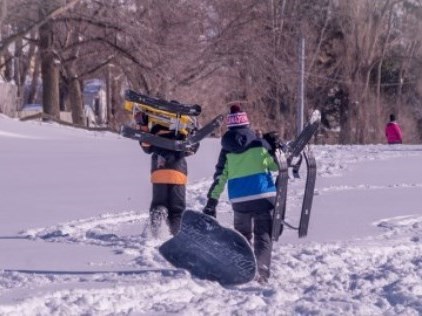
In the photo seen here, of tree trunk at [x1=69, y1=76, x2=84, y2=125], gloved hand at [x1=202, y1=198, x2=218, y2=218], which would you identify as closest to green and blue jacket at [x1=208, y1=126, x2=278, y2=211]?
gloved hand at [x1=202, y1=198, x2=218, y2=218]

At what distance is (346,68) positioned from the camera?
45.8 metres

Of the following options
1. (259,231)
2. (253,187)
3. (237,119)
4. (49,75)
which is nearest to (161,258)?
(259,231)

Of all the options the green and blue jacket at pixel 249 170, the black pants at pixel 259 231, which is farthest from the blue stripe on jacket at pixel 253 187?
the black pants at pixel 259 231

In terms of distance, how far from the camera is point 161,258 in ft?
27.4

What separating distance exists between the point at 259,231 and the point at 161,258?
1004mm

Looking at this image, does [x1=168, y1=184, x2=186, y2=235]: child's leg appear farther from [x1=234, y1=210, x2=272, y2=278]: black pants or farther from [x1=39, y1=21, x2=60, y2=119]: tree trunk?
[x1=39, y1=21, x2=60, y2=119]: tree trunk

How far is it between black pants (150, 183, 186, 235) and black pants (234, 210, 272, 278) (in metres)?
1.60

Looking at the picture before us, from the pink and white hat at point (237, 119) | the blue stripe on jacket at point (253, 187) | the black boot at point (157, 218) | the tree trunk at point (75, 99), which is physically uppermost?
the tree trunk at point (75, 99)

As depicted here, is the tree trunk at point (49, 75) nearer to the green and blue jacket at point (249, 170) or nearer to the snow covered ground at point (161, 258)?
the snow covered ground at point (161, 258)

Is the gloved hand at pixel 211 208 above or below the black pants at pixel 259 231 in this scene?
above

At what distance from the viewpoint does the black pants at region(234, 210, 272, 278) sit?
7656 mm

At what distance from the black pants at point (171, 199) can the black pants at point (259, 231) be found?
1.60m

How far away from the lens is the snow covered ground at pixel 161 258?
6.71 meters

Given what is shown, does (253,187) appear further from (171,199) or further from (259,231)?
(171,199)
